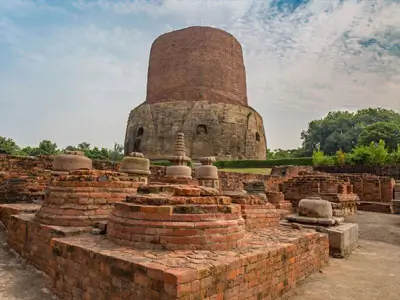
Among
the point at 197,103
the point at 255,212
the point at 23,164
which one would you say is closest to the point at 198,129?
the point at 197,103

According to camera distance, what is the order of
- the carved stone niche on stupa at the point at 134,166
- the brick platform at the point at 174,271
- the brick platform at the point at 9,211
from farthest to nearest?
the carved stone niche on stupa at the point at 134,166 → the brick platform at the point at 9,211 → the brick platform at the point at 174,271

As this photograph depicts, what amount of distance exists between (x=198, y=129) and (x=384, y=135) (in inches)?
688

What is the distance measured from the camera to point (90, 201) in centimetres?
351

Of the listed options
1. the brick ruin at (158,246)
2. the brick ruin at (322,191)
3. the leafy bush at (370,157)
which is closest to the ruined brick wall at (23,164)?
the brick ruin at (158,246)

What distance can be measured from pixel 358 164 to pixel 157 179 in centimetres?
1238

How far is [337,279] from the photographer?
327 centimetres

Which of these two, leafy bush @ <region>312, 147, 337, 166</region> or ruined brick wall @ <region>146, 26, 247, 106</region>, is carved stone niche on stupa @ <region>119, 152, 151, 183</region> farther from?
ruined brick wall @ <region>146, 26, 247, 106</region>

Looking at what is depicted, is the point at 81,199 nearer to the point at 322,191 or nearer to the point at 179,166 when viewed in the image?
the point at 179,166

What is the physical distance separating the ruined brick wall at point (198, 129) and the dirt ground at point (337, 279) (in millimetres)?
16408

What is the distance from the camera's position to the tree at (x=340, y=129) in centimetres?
3306

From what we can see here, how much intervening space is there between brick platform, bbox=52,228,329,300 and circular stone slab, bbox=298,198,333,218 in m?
1.72

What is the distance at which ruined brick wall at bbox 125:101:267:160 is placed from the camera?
20859mm

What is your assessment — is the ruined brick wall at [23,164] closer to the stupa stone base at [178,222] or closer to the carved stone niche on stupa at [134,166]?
the carved stone niche on stupa at [134,166]

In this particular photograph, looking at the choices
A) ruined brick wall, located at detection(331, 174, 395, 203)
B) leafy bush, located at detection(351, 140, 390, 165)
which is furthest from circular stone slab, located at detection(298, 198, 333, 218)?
leafy bush, located at detection(351, 140, 390, 165)
